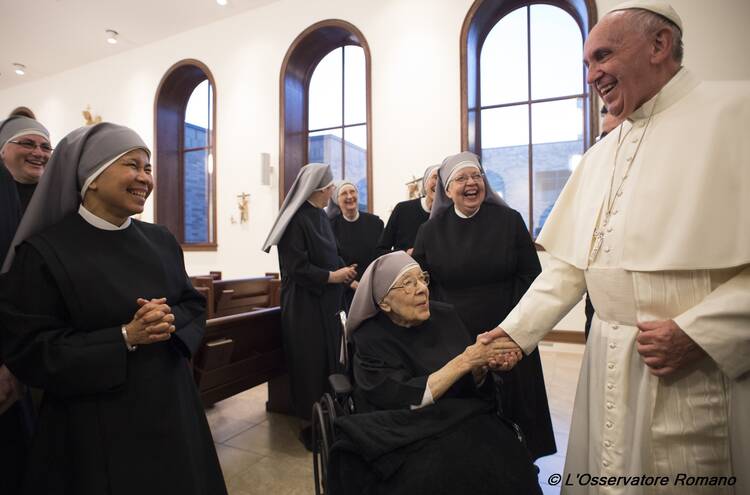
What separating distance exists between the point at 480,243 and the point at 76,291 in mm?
1907

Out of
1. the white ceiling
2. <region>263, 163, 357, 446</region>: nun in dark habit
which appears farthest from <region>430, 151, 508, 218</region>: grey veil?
the white ceiling

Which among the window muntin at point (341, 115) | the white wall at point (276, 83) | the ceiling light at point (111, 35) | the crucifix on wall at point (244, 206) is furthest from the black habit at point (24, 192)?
the ceiling light at point (111, 35)

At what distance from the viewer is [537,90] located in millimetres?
6039

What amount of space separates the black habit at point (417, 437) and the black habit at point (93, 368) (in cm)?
64

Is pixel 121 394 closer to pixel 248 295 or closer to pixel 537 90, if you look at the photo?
pixel 248 295

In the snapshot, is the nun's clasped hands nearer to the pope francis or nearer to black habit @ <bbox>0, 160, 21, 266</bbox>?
black habit @ <bbox>0, 160, 21, 266</bbox>

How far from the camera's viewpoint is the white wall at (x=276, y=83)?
4.93 m

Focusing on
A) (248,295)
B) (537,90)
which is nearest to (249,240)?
(248,295)

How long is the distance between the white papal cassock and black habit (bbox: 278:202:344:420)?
6.52ft

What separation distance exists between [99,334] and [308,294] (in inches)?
69.6

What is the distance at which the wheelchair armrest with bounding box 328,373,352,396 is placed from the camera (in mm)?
1892

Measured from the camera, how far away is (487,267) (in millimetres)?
2414

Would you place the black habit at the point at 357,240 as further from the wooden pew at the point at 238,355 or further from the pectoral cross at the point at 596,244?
the pectoral cross at the point at 596,244

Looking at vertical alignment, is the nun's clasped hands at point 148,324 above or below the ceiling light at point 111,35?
below
